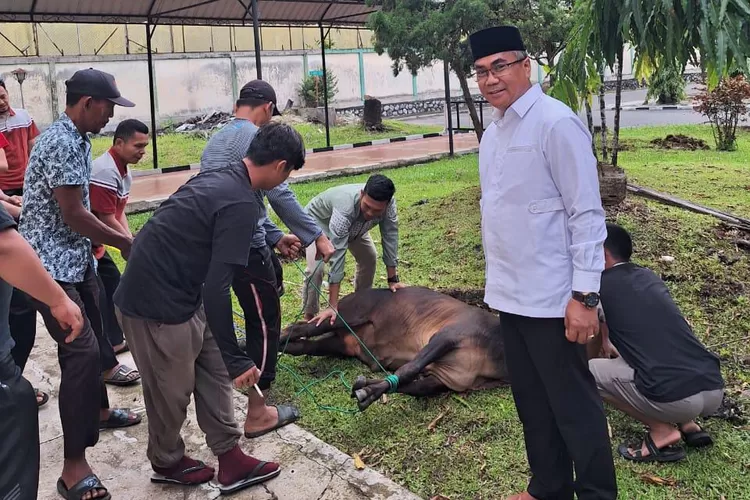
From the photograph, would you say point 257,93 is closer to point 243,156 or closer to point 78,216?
point 243,156

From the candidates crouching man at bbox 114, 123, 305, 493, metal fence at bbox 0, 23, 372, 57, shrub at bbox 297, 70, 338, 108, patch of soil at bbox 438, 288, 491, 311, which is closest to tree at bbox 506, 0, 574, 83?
patch of soil at bbox 438, 288, 491, 311

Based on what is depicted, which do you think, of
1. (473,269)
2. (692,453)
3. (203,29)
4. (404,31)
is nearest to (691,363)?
(692,453)

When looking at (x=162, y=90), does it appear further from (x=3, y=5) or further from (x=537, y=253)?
(x=537, y=253)

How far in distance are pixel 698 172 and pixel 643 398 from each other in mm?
7563

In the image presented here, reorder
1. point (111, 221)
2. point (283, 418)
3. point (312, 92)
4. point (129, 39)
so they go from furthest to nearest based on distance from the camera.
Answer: point (312, 92) < point (129, 39) < point (111, 221) < point (283, 418)

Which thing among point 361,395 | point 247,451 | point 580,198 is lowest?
point 247,451

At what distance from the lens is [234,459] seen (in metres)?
3.33

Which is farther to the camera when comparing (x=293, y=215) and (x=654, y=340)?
(x=293, y=215)

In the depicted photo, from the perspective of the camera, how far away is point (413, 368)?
405cm

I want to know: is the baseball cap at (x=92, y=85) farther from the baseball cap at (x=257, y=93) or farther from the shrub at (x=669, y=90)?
the shrub at (x=669, y=90)

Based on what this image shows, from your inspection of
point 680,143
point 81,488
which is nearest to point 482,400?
point 81,488

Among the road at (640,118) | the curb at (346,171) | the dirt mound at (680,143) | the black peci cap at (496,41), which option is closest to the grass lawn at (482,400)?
the black peci cap at (496,41)

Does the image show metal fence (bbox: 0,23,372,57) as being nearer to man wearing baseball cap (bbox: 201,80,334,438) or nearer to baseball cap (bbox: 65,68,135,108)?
man wearing baseball cap (bbox: 201,80,334,438)

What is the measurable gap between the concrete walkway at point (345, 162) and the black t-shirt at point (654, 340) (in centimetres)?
821
